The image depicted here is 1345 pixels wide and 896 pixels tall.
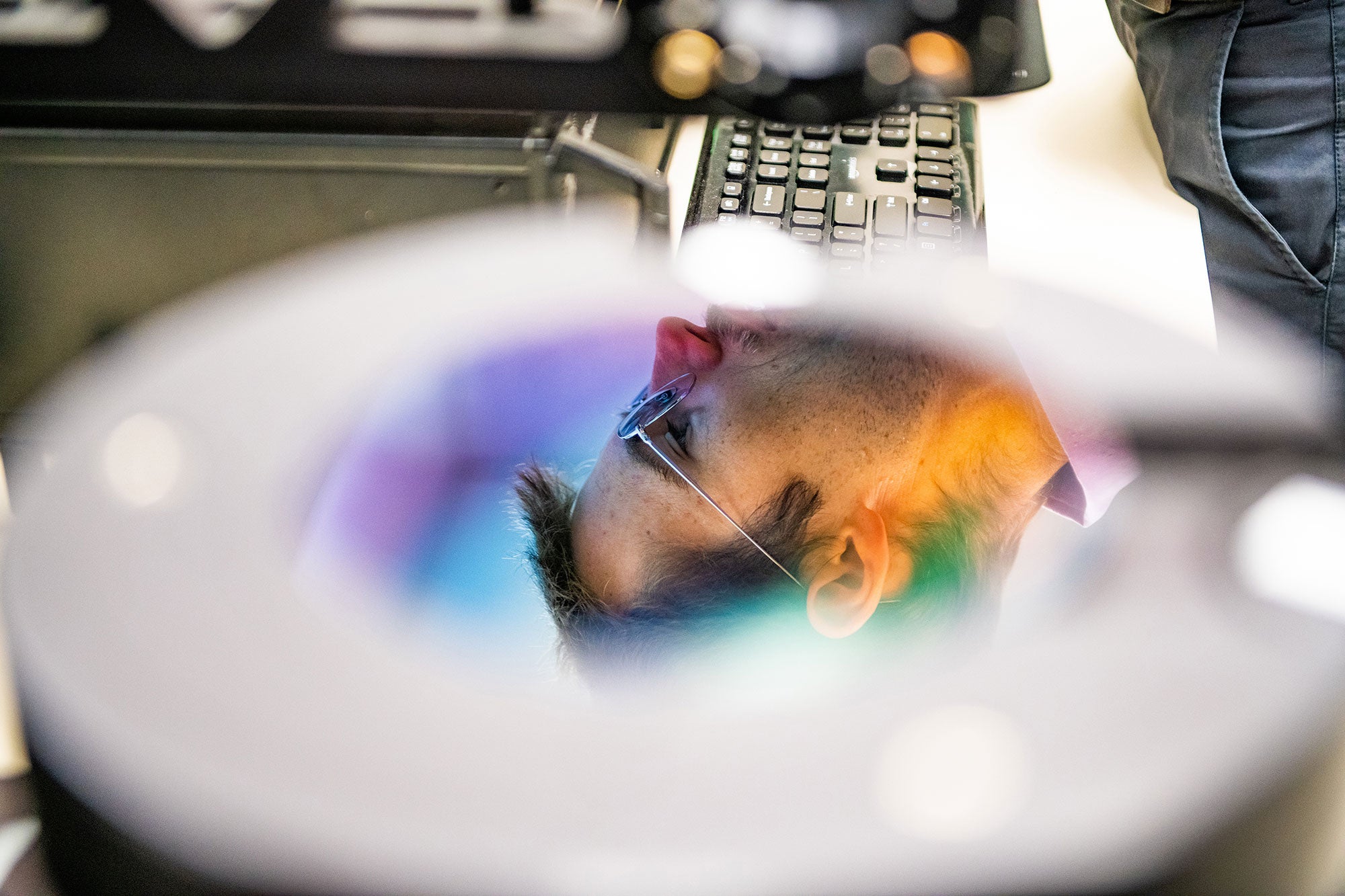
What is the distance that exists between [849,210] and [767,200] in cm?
4

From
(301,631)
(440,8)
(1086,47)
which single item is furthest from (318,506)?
(1086,47)

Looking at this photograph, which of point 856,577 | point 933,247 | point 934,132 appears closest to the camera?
point 856,577

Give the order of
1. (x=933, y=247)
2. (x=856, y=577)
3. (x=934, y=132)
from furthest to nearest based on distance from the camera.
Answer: (x=934, y=132) < (x=933, y=247) < (x=856, y=577)

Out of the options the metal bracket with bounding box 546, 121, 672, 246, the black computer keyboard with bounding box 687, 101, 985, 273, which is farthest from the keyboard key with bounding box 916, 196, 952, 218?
the metal bracket with bounding box 546, 121, 672, 246

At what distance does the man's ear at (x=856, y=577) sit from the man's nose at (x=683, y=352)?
0.08 metres

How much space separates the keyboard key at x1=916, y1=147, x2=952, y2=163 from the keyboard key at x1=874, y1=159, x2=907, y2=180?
0.01 metres

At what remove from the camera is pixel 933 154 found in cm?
55

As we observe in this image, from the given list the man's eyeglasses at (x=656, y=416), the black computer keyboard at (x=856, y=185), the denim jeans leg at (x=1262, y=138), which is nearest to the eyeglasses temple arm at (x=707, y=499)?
the man's eyeglasses at (x=656, y=416)

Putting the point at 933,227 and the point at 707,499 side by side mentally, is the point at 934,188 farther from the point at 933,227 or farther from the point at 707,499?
the point at 707,499

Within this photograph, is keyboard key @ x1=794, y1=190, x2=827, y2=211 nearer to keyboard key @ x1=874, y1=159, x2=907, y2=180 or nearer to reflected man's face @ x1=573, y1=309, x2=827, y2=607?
keyboard key @ x1=874, y1=159, x2=907, y2=180

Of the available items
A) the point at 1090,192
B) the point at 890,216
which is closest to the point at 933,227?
the point at 890,216

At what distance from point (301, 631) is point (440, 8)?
0.66ft

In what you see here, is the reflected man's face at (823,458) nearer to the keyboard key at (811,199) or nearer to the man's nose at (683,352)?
the man's nose at (683,352)

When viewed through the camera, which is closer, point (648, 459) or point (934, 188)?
point (648, 459)
